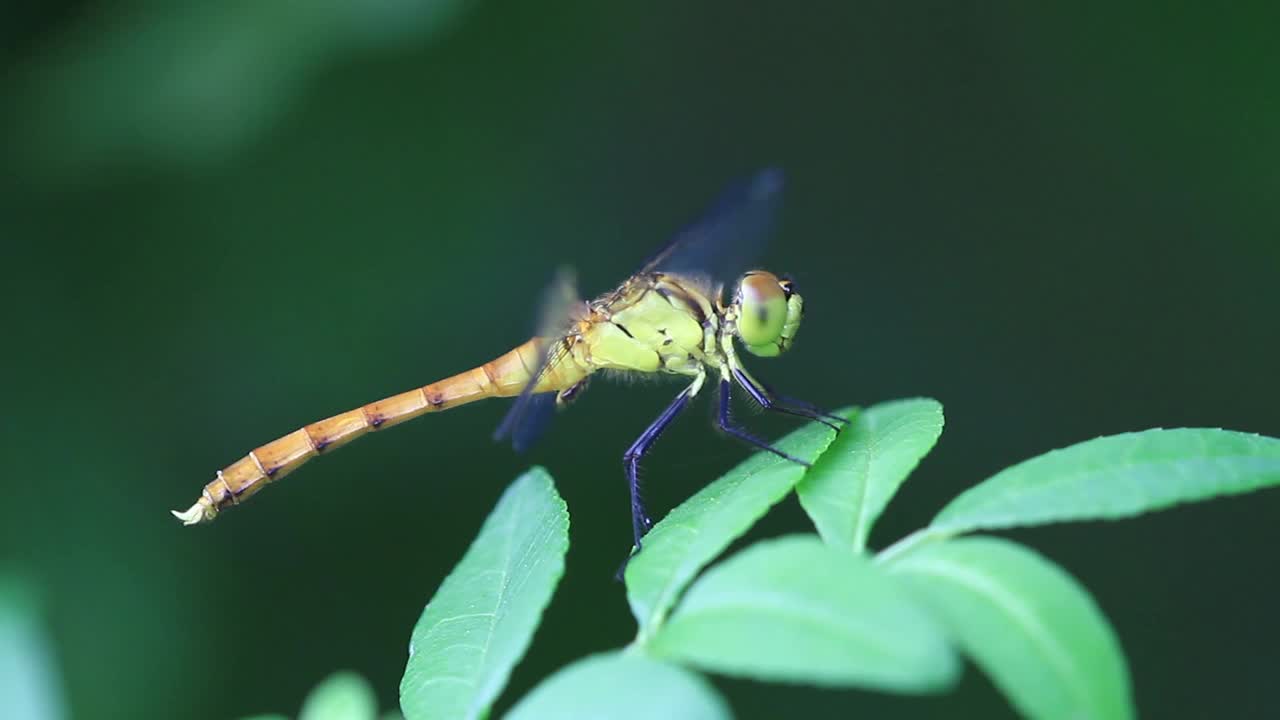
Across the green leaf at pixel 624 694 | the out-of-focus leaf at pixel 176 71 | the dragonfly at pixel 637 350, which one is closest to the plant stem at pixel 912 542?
the green leaf at pixel 624 694

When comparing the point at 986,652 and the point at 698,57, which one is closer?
the point at 986,652

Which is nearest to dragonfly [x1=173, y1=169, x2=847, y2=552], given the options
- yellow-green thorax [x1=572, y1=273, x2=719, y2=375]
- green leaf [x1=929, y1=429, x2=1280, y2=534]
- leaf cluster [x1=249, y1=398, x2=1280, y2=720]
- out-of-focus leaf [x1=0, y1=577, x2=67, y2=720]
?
yellow-green thorax [x1=572, y1=273, x2=719, y2=375]

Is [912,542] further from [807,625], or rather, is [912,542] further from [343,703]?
[343,703]

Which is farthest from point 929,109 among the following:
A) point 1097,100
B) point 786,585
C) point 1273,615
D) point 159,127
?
point 786,585

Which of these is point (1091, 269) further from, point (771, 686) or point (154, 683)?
point (154, 683)

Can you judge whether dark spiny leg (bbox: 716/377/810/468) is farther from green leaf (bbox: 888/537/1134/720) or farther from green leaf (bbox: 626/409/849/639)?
green leaf (bbox: 888/537/1134/720)

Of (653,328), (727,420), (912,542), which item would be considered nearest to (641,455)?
(727,420)

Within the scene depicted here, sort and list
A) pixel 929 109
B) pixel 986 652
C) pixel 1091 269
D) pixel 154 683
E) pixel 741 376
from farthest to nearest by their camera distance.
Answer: pixel 929 109 < pixel 1091 269 < pixel 154 683 < pixel 741 376 < pixel 986 652

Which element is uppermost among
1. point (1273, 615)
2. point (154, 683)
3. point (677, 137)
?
point (677, 137)
